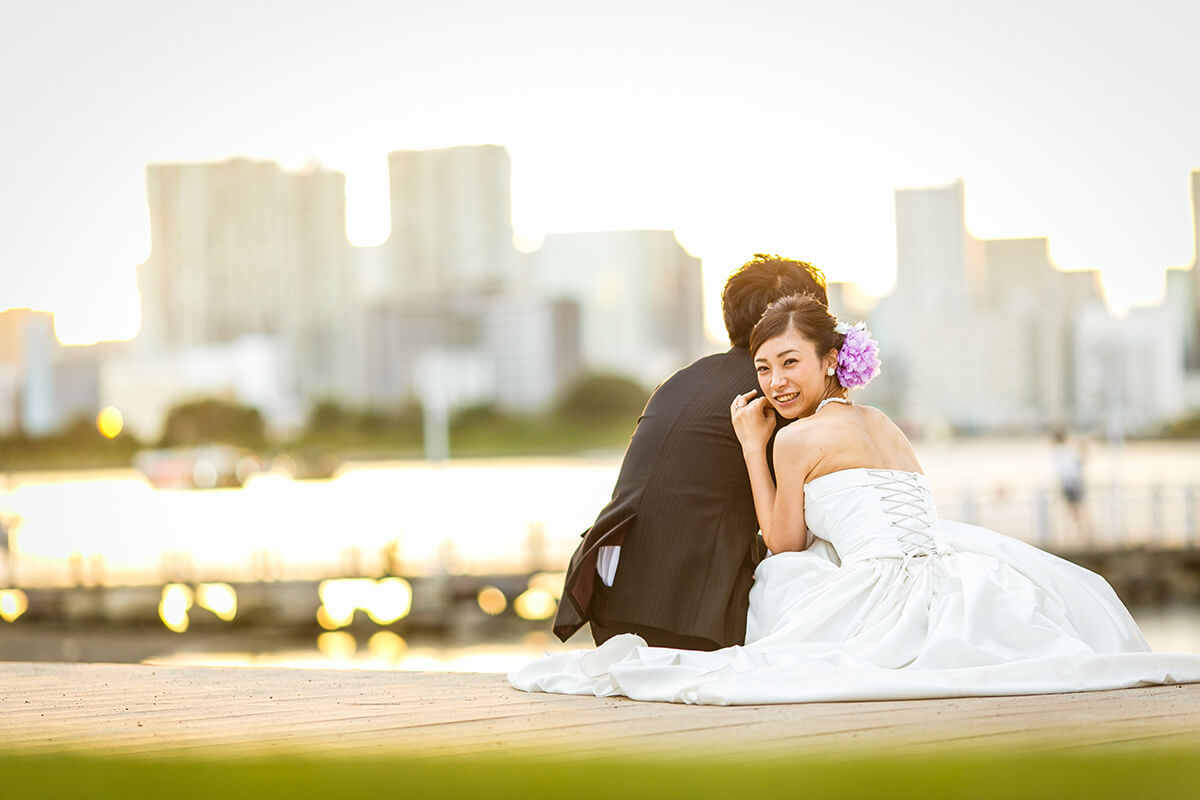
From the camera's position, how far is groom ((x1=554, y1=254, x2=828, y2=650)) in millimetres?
4652

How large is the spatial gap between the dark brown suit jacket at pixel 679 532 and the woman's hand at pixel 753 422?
3.0 inches

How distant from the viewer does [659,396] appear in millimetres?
4906

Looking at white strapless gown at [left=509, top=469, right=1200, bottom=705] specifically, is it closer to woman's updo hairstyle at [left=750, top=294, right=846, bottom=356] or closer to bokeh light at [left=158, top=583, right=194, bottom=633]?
woman's updo hairstyle at [left=750, top=294, right=846, bottom=356]

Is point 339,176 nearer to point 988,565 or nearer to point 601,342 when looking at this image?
point 601,342

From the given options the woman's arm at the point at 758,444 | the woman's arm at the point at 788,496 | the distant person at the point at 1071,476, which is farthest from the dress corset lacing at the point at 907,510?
the distant person at the point at 1071,476

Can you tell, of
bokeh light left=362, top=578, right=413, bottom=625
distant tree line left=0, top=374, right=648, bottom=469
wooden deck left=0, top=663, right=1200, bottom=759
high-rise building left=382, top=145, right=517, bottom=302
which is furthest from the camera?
high-rise building left=382, top=145, right=517, bottom=302

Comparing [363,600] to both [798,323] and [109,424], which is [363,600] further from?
[109,424]

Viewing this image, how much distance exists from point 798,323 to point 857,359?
24cm

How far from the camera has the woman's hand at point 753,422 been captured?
4.68 m

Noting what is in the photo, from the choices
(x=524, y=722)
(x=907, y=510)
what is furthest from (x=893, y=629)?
(x=524, y=722)

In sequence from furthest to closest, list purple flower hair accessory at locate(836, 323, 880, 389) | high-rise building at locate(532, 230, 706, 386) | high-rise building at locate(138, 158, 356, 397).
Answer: high-rise building at locate(532, 230, 706, 386) < high-rise building at locate(138, 158, 356, 397) < purple flower hair accessory at locate(836, 323, 880, 389)

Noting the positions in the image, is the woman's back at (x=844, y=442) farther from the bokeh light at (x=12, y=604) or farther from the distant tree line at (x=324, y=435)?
the distant tree line at (x=324, y=435)

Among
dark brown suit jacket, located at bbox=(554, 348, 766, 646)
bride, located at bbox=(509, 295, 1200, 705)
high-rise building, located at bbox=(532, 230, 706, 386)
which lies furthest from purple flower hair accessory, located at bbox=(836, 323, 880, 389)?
high-rise building, located at bbox=(532, 230, 706, 386)

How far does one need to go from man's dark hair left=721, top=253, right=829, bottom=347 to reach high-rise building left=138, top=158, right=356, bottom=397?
11742 cm
